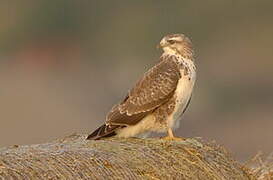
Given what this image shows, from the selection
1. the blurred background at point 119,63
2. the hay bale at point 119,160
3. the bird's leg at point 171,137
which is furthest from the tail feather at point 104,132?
the blurred background at point 119,63

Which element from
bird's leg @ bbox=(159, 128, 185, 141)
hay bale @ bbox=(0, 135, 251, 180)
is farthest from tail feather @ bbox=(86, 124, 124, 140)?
bird's leg @ bbox=(159, 128, 185, 141)

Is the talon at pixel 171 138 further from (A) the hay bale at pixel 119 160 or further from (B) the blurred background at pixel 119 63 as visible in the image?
(B) the blurred background at pixel 119 63

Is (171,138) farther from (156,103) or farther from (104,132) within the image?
(104,132)

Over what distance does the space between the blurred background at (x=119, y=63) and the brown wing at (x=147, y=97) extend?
21.1 ft

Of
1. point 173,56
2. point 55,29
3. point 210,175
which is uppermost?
point 55,29

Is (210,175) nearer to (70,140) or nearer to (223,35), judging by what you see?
(70,140)

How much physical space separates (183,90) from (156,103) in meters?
0.26

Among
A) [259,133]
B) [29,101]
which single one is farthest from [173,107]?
[29,101]

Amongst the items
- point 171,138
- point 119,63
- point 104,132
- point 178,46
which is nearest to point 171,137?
point 171,138

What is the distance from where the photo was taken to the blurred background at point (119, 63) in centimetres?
2184

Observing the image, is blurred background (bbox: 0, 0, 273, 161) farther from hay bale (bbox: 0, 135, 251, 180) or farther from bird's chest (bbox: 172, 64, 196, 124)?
hay bale (bbox: 0, 135, 251, 180)

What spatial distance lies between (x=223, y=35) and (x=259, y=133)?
38.4 ft

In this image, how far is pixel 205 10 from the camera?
1388 inches

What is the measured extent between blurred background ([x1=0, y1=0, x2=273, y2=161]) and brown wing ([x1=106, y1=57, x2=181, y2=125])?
642 centimetres
